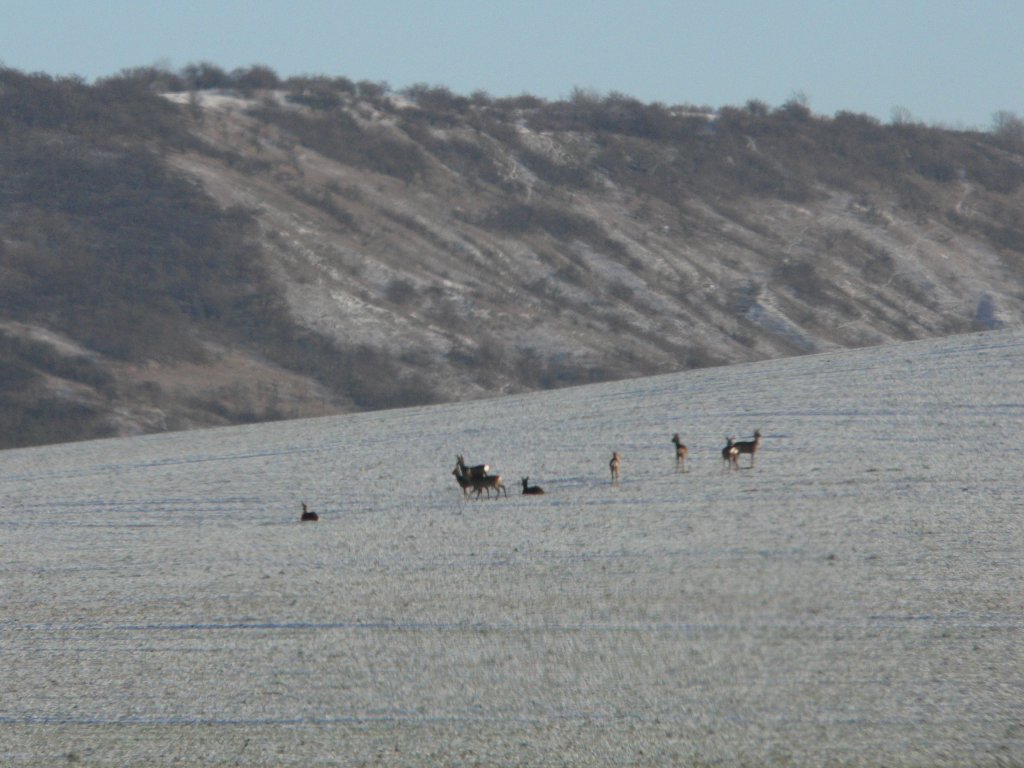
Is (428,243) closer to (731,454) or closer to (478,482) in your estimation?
(731,454)

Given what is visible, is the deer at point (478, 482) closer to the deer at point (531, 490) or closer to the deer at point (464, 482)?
the deer at point (464, 482)

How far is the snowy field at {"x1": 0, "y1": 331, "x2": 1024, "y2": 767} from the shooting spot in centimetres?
995

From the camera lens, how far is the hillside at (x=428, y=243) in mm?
55781

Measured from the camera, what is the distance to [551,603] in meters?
13.4

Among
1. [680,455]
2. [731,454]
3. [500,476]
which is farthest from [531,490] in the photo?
[731,454]

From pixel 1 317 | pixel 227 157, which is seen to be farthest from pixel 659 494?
Answer: pixel 227 157

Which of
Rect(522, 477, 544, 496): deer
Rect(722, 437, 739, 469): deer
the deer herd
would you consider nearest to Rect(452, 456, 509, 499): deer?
the deer herd

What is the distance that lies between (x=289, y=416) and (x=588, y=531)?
3472 cm

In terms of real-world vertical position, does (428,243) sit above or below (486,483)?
above

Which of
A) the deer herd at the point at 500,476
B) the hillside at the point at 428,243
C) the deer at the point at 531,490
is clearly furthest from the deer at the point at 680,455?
the hillside at the point at 428,243

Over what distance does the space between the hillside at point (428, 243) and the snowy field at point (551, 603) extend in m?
28.5

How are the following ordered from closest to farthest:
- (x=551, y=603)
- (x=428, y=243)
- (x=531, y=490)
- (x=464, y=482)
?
(x=551, y=603), (x=531, y=490), (x=464, y=482), (x=428, y=243)

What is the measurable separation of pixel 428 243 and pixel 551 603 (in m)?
60.1

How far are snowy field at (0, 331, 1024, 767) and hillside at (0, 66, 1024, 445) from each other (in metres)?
28.5
